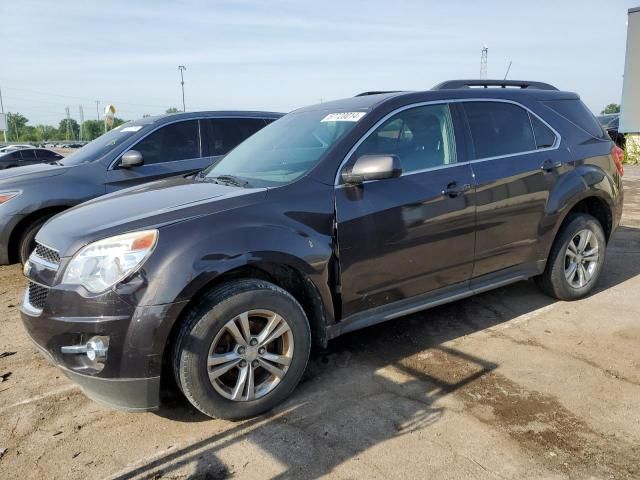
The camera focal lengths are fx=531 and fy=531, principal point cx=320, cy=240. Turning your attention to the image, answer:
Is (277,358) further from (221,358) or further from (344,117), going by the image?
(344,117)

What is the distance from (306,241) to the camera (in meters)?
3.08

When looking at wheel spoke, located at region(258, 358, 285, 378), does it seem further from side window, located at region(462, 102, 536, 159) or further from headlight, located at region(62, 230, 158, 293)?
side window, located at region(462, 102, 536, 159)

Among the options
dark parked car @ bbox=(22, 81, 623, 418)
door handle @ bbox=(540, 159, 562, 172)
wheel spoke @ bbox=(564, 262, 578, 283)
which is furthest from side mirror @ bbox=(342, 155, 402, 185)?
wheel spoke @ bbox=(564, 262, 578, 283)

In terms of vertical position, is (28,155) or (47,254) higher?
(28,155)

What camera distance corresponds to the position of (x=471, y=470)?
250cm

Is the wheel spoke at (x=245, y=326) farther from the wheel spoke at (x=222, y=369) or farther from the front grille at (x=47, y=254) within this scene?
the front grille at (x=47, y=254)

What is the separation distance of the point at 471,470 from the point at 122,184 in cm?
479

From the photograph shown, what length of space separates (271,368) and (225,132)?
170 inches

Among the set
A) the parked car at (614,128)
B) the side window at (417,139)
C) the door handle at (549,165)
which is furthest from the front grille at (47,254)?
the parked car at (614,128)

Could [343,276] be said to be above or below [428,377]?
above

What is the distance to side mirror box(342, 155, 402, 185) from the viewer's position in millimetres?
3152

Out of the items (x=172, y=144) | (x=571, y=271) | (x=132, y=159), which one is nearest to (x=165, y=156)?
(x=172, y=144)

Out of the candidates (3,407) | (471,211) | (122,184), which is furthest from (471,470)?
(122,184)

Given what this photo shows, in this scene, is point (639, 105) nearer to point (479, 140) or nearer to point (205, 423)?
point (479, 140)
